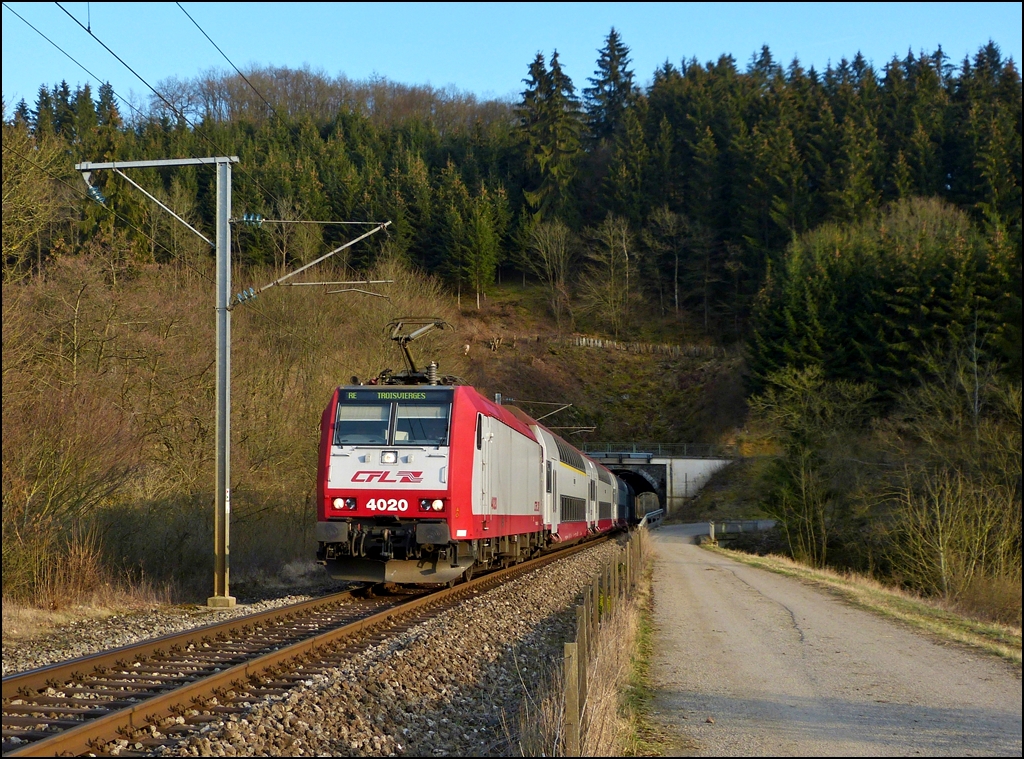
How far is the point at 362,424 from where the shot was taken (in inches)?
581

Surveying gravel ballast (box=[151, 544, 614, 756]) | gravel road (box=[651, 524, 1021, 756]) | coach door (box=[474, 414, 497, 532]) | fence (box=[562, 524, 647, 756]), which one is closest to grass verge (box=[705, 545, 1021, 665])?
gravel road (box=[651, 524, 1021, 756])

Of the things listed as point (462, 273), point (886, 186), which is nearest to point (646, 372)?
point (462, 273)

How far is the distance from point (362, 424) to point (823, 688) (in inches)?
334

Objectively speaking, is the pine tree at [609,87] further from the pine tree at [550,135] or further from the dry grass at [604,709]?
the dry grass at [604,709]

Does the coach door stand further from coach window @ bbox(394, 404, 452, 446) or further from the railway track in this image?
the railway track

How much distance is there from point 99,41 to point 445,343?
87.9 ft

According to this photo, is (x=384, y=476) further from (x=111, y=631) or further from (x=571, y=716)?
(x=571, y=716)

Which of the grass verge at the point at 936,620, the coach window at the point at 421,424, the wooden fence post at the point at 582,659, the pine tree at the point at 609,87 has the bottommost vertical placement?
the grass verge at the point at 936,620

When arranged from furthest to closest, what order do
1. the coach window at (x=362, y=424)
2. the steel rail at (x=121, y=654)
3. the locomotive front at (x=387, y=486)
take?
the coach window at (x=362, y=424), the locomotive front at (x=387, y=486), the steel rail at (x=121, y=654)

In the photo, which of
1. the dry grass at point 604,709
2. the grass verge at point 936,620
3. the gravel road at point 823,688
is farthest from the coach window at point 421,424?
the grass verge at point 936,620

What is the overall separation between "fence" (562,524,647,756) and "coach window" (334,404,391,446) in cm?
414

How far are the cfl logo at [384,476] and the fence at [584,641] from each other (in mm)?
3222

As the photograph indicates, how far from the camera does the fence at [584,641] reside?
18.5 ft

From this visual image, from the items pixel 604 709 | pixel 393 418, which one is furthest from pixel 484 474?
pixel 604 709
